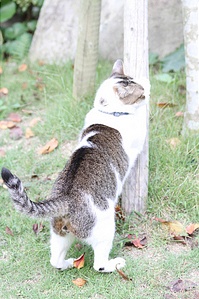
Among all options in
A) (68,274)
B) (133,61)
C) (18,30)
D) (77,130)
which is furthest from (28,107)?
(68,274)

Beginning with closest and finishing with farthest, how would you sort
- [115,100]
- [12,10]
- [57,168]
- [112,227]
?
[112,227] → [115,100] → [57,168] → [12,10]

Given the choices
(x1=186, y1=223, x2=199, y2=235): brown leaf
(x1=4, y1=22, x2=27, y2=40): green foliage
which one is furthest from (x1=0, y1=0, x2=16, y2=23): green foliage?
(x1=186, y1=223, x2=199, y2=235): brown leaf

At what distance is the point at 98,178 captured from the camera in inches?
137

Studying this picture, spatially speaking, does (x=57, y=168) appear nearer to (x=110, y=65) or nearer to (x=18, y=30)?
(x=110, y=65)

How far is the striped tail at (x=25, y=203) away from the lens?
10.1 feet

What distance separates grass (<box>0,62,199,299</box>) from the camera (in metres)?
3.62

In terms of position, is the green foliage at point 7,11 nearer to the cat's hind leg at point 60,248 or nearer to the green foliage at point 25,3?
the green foliage at point 25,3

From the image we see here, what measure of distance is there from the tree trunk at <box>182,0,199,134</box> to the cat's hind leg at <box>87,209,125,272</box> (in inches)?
56.3

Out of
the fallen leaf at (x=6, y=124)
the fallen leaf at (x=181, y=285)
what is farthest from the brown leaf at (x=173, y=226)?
the fallen leaf at (x=6, y=124)

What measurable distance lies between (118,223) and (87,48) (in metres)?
1.67

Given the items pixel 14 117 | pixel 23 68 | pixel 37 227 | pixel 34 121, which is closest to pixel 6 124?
pixel 14 117

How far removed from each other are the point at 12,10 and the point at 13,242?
344cm

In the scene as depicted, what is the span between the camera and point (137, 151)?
12.7ft

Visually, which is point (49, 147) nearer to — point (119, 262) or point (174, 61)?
point (119, 262)
